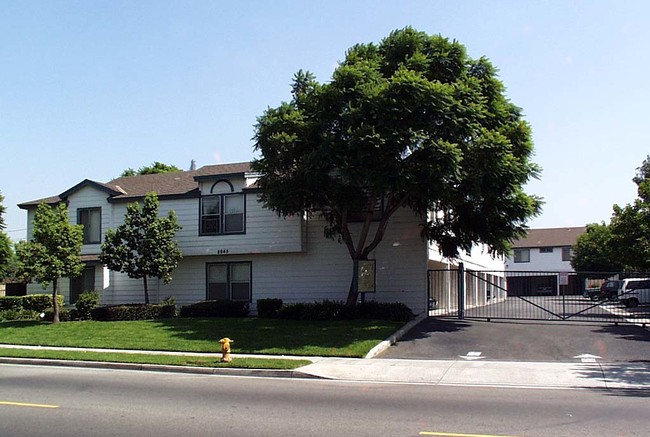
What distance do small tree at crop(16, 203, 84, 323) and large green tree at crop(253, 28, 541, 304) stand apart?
8.30 metres

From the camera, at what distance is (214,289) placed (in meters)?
27.7

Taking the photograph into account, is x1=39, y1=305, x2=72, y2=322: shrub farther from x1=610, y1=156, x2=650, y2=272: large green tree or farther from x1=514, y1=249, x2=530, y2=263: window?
x1=514, y1=249, x2=530, y2=263: window

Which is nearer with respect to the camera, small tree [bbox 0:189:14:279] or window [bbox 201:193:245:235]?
window [bbox 201:193:245:235]

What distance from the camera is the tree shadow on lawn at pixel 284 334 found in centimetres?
1792

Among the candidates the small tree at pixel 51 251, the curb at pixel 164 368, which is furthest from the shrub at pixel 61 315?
the curb at pixel 164 368

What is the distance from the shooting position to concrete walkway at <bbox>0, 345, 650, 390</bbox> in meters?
13.1

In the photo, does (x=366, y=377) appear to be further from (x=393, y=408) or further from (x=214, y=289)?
(x=214, y=289)

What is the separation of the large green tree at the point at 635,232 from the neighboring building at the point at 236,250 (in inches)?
406

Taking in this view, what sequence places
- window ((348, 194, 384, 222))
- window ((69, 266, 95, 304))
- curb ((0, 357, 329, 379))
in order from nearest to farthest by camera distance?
curb ((0, 357, 329, 379)), window ((348, 194, 384, 222)), window ((69, 266, 95, 304))

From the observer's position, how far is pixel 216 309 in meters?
25.5

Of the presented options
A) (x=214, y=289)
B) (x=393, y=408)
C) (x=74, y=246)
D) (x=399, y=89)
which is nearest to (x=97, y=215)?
(x=74, y=246)

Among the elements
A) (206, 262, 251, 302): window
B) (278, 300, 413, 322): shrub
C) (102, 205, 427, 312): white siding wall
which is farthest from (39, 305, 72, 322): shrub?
(278, 300, 413, 322): shrub

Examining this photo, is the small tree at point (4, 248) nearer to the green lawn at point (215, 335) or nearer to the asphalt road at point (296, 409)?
the green lawn at point (215, 335)

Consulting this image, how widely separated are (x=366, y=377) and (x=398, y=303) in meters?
8.92
